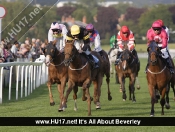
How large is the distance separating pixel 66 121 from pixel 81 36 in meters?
4.48

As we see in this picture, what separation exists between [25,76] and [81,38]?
4.69 m

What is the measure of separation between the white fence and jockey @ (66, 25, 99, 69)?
2.25 meters

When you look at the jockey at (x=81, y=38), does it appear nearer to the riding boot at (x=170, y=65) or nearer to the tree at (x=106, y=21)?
the riding boot at (x=170, y=65)

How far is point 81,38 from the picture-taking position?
13.1 metres

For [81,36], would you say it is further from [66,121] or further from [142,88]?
[142,88]

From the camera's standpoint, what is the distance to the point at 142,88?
72.0 ft

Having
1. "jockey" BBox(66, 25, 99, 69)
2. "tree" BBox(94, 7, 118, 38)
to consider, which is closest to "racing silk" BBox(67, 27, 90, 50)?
"jockey" BBox(66, 25, 99, 69)

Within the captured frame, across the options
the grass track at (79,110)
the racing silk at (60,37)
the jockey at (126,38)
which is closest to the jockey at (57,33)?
the racing silk at (60,37)

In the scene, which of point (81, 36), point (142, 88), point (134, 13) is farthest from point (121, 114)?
point (134, 13)

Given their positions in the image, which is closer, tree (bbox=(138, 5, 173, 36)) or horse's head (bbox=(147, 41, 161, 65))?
horse's head (bbox=(147, 41, 161, 65))

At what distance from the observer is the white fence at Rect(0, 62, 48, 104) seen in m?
16.8

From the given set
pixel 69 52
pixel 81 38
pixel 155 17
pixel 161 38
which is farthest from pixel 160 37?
pixel 155 17

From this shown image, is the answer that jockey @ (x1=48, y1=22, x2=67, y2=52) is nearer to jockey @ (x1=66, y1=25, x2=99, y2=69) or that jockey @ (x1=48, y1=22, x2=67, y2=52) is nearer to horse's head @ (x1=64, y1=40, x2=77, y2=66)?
jockey @ (x1=66, y1=25, x2=99, y2=69)

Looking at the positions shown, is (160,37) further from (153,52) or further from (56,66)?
(56,66)
